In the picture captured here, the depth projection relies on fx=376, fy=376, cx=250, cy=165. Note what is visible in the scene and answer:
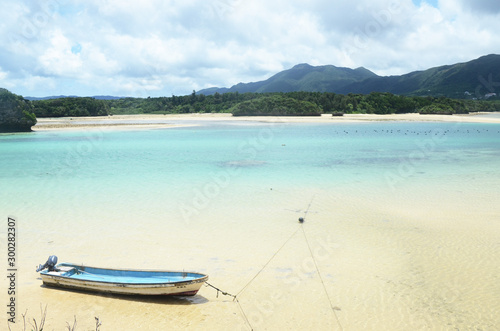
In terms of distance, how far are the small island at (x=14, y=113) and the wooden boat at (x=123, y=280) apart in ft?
161

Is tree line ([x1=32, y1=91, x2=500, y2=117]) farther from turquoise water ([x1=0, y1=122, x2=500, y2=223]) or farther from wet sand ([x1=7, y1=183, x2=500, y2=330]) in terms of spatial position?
wet sand ([x1=7, y1=183, x2=500, y2=330])

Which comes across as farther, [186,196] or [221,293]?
[186,196]

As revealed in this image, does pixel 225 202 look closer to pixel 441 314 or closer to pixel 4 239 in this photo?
pixel 4 239

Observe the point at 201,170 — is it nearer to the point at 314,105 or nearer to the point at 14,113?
the point at 14,113

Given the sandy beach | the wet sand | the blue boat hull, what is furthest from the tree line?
the blue boat hull

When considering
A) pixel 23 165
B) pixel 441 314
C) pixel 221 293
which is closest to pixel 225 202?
pixel 221 293

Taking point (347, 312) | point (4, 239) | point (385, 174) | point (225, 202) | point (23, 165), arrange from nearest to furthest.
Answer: point (347, 312), point (4, 239), point (225, 202), point (385, 174), point (23, 165)

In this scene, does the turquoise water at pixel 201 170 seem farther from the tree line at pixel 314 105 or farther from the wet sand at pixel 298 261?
the tree line at pixel 314 105

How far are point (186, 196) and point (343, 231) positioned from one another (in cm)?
730

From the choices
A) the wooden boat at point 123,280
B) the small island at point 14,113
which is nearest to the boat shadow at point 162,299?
the wooden boat at point 123,280

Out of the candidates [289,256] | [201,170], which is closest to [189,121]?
[201,170]

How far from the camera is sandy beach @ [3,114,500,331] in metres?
7.25

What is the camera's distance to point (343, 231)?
11789 millimetres

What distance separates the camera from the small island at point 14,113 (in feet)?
159
